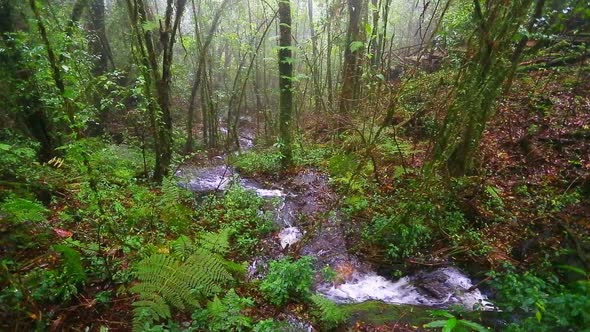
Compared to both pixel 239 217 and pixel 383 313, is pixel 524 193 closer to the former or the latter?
pixel 383 313

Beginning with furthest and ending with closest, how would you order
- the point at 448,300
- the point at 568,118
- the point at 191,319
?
1. the point at 568,118
2. the point at 448,300
3. the point at 191,319

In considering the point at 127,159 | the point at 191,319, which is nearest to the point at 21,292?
the point at 191,319

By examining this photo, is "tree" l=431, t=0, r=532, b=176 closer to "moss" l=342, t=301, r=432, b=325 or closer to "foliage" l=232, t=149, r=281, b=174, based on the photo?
"moss" l=342, t=301, r=432, b=325

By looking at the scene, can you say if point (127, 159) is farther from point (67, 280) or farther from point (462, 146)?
point (462, 146)

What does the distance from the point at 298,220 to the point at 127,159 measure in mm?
5630

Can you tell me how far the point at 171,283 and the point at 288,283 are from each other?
1666mm

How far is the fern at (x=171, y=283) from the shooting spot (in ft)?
11.6

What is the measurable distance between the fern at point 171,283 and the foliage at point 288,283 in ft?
2.46

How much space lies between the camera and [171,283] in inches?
153

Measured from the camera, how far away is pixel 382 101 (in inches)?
313

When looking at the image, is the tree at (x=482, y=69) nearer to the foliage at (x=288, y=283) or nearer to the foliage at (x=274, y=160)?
the foliage at (x=288, y=283)

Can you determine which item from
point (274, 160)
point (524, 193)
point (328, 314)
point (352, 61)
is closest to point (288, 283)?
point (328, 314)

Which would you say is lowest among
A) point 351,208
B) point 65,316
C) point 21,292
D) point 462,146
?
point 351,208

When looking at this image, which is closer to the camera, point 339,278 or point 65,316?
point 65,316
